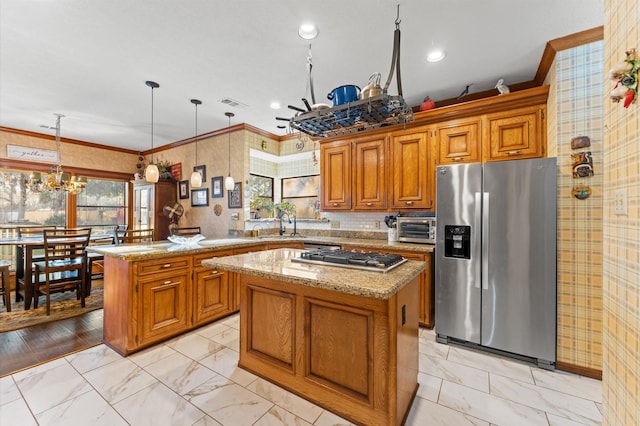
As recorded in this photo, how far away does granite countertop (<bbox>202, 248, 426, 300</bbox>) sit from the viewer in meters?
1.38

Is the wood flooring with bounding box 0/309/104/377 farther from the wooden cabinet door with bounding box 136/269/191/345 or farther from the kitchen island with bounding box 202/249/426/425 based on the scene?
the kitchen island with bounding box 202/249/426/425

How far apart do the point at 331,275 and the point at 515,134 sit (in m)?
2.64

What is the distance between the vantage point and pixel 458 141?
319 cm

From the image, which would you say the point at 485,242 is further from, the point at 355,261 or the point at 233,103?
the point at 233,103

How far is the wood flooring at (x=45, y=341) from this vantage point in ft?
7.75

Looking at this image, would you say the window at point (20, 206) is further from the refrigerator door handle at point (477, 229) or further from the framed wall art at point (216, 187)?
the refrigerator door handle at point (477, 229)

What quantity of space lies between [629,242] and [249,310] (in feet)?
7.20

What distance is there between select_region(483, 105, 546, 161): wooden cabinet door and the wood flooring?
4.53 m

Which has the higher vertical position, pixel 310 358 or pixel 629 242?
pixel 629 242

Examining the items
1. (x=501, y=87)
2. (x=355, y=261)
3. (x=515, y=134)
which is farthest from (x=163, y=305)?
(x=501, y=87)

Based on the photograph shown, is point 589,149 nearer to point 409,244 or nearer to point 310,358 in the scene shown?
point 409,244

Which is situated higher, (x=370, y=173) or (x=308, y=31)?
(x=308, y=31)

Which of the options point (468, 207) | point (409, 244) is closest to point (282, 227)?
point (409, 244)

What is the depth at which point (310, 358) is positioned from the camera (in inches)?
73.0
